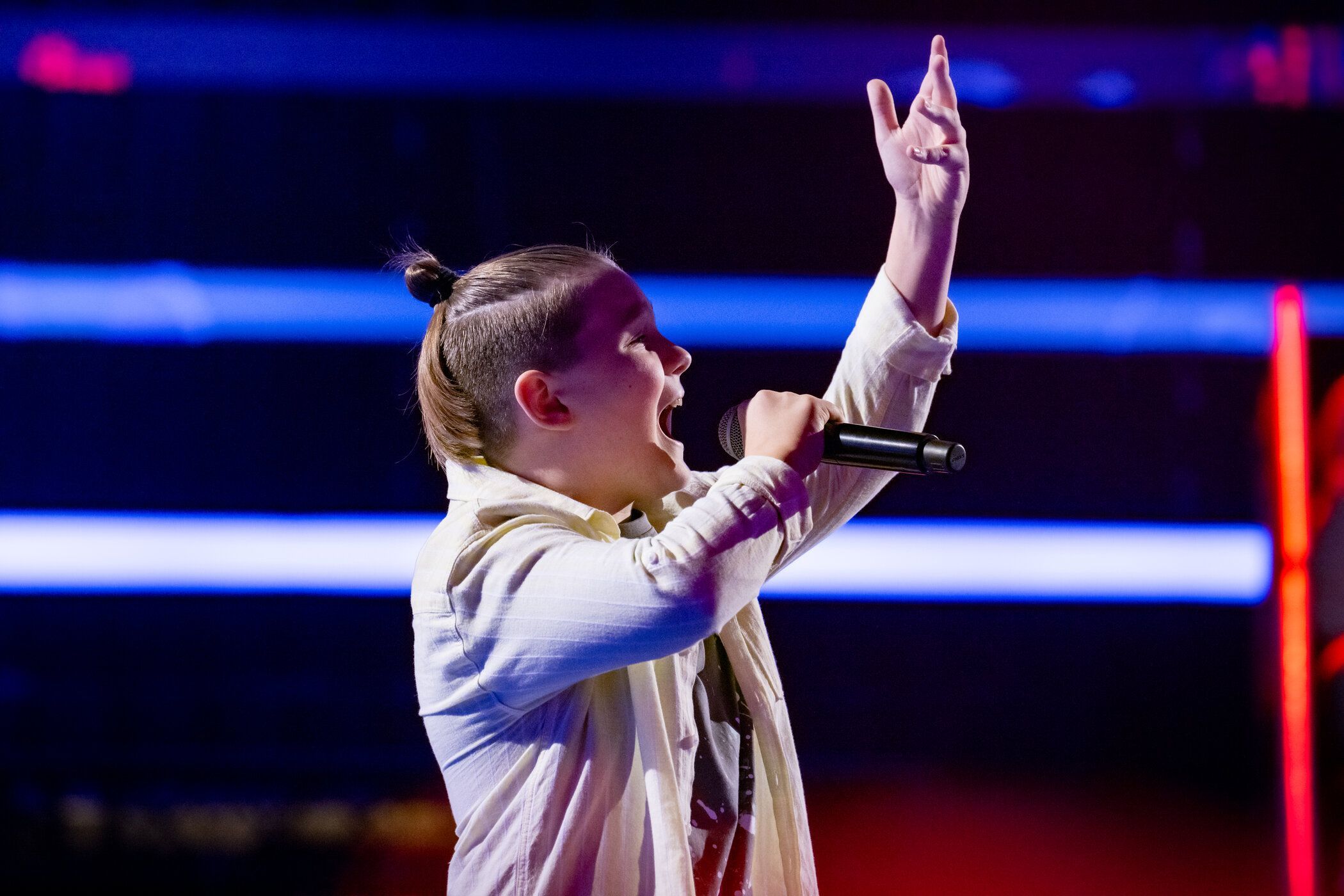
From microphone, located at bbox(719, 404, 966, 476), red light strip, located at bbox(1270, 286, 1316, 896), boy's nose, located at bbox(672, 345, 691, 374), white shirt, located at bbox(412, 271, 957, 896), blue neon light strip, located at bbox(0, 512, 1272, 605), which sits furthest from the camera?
blue neon light strip, located at bbox(0, 512, 1272, 605)

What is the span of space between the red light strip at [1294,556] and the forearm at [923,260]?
1536 mm

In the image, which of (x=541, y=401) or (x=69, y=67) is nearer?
(x=541, y=401)

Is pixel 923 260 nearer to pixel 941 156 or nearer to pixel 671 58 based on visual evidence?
pixel 941 156

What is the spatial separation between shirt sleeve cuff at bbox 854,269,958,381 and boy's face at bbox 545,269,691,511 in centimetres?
23

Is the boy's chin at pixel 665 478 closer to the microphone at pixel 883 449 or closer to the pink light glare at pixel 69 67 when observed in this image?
the microphone at pixel 883 449

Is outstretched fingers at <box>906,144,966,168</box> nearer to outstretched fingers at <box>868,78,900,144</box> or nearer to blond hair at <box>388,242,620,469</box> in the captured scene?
outstretched fingers at <box>868,78,900,144</box>

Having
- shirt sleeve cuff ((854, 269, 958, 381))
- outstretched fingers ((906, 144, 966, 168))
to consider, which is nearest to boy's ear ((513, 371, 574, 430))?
shirt sleeve cuff ((854, 269, 958, 381))

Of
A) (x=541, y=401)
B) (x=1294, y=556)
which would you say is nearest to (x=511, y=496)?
(x=541, y=401)

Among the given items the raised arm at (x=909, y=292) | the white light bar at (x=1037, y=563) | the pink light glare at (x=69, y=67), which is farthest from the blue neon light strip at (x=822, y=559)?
the raised arm at (x=909, y=292)

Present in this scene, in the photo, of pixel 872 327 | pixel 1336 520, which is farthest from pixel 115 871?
pixel 1336 520

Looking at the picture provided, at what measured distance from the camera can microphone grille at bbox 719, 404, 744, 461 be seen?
3.56 ft

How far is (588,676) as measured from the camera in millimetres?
886

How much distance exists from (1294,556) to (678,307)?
4.53 feet

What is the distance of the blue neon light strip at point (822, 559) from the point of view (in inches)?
94.6
